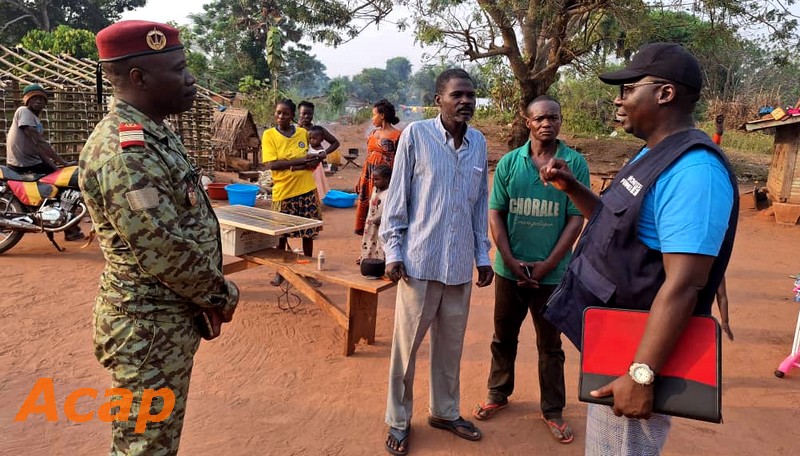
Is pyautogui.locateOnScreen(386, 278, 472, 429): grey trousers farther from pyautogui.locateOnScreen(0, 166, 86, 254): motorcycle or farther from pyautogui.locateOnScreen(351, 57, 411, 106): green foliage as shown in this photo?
pyautogui.locateOnScreen(351, 57, 411, 106): green foliage

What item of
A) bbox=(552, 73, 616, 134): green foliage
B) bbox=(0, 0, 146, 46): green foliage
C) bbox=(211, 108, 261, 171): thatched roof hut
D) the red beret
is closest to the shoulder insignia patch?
the red beret

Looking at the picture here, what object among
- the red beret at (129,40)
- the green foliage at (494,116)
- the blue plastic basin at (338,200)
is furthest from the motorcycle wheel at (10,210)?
the green foliage at (494,116)

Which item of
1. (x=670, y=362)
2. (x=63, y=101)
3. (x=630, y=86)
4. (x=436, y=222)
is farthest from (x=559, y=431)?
(x=63, y=101)

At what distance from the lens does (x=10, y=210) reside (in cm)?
625

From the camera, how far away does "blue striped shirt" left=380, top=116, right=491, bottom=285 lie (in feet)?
8.88

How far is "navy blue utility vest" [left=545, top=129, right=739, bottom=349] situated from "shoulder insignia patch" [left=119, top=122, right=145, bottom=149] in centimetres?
151

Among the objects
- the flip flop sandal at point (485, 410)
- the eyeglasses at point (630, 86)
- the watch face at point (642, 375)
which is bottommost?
the flip flop sandal at point (485, 410)

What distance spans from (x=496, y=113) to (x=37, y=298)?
17.4 metres

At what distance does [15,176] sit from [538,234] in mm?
6306

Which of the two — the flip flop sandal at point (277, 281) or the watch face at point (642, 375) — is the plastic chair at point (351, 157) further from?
the watch face at point (642, 375)

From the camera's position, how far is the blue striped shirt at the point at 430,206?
2.71 meters

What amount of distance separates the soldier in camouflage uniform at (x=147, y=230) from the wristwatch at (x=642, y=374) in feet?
4.61

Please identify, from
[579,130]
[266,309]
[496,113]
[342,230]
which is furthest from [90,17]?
[266,309]

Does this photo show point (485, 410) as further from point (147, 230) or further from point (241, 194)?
point (241, 194)
